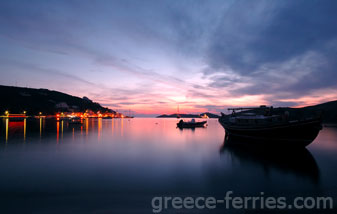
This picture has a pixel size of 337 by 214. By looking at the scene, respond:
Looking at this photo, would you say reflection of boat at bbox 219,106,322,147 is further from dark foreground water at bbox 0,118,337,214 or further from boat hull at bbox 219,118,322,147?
dark foreground water at bbox 0,118,337,214

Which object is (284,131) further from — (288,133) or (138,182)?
(138,182)

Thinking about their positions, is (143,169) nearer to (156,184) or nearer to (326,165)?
(156,184)

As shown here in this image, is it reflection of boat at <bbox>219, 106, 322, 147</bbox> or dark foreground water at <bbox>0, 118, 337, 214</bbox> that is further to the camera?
reflection of boat at <bbox>219, 106, 322, 147</bbox>

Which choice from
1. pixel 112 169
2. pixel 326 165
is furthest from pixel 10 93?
pixel 326 165

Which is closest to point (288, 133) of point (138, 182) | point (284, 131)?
point (284, 131)

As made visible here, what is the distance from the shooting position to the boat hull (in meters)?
17.0

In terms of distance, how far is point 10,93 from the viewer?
180250 mm

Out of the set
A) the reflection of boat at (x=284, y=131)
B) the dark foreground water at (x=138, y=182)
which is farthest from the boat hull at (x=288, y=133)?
the dark foreground water at (x=138, y=182)

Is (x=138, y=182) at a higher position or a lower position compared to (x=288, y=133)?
lower

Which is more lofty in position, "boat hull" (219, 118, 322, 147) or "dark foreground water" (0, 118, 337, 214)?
"boat hull" (219, 118, 322, 147)

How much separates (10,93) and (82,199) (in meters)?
248

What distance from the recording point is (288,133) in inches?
727

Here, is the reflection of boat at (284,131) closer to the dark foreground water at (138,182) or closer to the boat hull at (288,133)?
the boat hull at (288,133)

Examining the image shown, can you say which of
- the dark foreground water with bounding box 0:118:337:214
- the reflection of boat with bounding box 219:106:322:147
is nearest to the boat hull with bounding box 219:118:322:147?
the reflection of boat with bounding box 219:106:322:147
